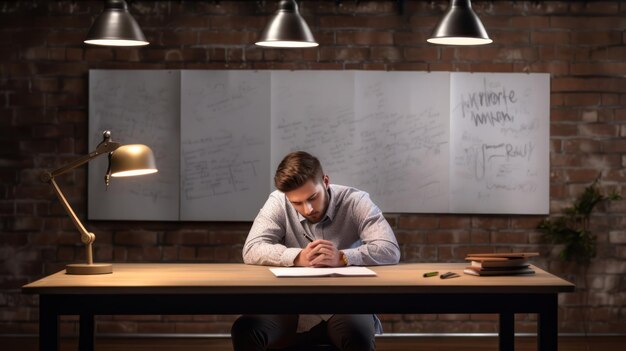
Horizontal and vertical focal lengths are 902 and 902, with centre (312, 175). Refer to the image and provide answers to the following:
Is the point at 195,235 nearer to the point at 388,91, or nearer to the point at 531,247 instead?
the point at 388,91

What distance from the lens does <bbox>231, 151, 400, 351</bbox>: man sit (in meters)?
3.57

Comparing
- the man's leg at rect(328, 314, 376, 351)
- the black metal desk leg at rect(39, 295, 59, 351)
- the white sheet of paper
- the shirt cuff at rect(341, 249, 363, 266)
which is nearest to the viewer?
the black metal desk leg at rect(39, 295, 59, 351)

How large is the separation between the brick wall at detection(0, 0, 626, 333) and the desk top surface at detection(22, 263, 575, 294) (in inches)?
91.1

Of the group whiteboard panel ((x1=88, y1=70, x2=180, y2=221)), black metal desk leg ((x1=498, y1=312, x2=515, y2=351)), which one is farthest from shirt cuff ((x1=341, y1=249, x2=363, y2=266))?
whiteboard panel ((x1=88, y1=70, x2=180, y2=221))

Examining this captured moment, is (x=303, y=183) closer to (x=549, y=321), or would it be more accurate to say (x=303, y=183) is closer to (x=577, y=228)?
(x=549, y=321)

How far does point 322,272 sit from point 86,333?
104 centimetres

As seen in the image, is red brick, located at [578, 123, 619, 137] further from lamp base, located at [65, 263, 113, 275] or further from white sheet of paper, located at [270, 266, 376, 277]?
lamp base, located at [65, 263, 113, 275]

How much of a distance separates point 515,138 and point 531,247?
0.71 metres

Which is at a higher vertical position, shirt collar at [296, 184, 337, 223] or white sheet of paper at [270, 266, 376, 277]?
shirt collar at [296, 184, 337, 223]

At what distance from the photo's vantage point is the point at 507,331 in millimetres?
3803

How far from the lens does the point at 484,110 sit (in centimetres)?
577

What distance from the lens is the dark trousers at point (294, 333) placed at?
3.54 m

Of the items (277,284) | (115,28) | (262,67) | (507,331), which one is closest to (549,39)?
(262,67)

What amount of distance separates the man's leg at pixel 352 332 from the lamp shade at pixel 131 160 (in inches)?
38.2
